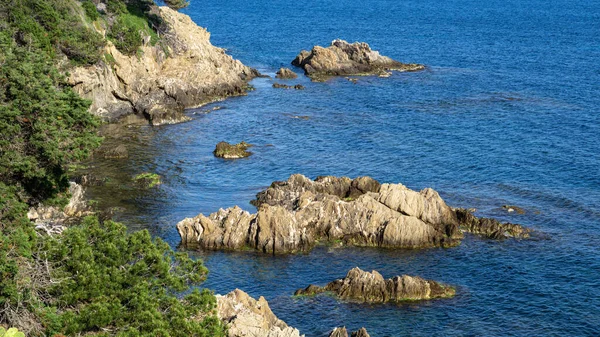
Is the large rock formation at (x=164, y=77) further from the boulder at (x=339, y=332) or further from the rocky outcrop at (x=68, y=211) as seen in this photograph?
the boulder at (x=339, y=332)

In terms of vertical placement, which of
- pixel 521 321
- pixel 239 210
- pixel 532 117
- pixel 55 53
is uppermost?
pixel 55 53

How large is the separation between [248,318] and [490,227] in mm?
33755

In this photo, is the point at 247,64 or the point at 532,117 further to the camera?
the point at 247,64

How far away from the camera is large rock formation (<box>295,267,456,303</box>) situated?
60.6 m

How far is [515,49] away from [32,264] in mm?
159173

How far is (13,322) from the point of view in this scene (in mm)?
34094

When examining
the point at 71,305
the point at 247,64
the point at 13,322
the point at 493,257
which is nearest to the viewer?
the point at 13,322

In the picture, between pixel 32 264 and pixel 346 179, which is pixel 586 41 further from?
pixel 32 264

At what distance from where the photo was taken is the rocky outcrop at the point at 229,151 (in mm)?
98125

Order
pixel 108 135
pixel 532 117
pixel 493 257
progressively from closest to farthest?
pixel 493 257
pixel 108 135
pixel 532 117

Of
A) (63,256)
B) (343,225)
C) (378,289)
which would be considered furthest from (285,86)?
(63,256)

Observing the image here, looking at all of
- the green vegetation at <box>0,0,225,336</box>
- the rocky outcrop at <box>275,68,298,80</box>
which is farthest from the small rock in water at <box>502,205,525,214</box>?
the rocky outcrop at <box>275,68,298,80</box>

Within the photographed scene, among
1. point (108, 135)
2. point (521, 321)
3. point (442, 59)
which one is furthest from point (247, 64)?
point (521, 321)

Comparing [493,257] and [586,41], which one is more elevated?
[586,41]
